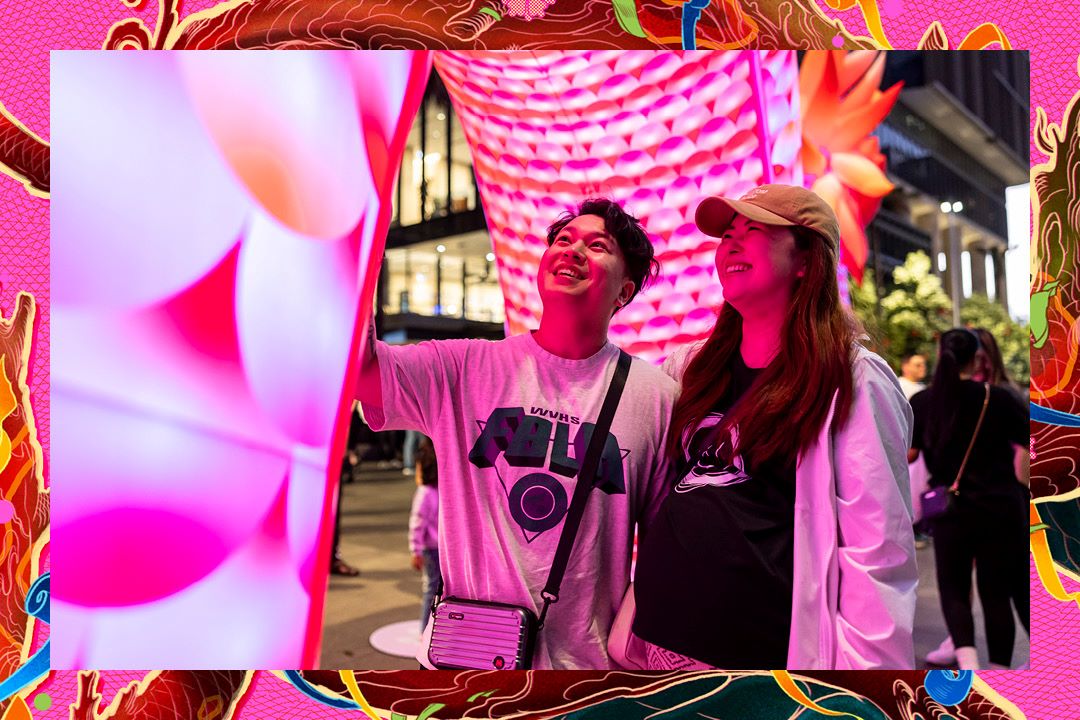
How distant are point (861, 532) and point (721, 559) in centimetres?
30

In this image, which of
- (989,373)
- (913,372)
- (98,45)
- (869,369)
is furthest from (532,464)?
(98,45)

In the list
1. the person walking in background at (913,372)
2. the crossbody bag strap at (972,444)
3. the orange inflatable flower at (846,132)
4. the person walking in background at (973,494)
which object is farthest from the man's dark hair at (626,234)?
the crossbody bag strap at (972,444)

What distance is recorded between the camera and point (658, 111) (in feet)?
7.34

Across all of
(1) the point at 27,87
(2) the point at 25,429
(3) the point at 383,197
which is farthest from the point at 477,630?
(1) the point at 27,87

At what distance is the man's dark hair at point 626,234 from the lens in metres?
2.07

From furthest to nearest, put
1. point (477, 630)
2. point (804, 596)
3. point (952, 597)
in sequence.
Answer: point (952, 597) → point (477, 630) → point (804, 596)

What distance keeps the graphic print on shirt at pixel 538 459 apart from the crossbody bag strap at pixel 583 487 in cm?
1

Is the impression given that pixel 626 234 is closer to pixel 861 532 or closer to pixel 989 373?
pixel 861 532

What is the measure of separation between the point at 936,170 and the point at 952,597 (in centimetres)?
125

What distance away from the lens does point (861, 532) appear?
1.81 metres

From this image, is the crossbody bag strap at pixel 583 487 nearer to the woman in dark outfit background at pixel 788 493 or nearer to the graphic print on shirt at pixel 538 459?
the graphic print on shirt at pixel 538 459

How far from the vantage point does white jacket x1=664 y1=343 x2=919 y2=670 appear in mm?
1785

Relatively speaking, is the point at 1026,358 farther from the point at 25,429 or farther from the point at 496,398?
the point at 25,429

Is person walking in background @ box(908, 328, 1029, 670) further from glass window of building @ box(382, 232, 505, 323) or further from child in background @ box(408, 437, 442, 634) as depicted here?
child in background @ box(408, 437, 442, 634)
